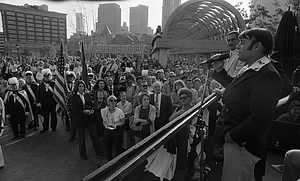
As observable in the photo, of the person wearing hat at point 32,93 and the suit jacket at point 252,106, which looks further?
the person wearing hat at point 32,93

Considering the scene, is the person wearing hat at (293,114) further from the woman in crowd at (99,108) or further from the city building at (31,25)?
the city building at (31,25)

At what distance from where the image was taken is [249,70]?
6.52ft

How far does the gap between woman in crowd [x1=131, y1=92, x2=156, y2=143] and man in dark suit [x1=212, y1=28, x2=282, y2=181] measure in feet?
9.90

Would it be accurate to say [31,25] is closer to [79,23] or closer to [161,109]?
[79,23]

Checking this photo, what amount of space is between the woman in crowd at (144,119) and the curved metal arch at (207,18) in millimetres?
12928

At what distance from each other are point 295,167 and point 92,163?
4.60 meters

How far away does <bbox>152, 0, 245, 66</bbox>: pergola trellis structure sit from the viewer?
57.0ft

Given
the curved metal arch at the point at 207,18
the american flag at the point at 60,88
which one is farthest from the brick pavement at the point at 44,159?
the curved metal arch at the point at 207,18

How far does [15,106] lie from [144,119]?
4.51 meters

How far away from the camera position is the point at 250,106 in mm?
1831

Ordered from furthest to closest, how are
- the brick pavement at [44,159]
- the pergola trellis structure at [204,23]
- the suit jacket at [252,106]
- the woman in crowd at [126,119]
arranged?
1. the pergola trellis structure at [204,23]
2. the woman in crowd at [126,119]
3. the brick pavement at [44,159]
4. the suit jacket at [252,106]

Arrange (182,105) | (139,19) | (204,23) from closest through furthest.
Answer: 1. (182,105)
2. (204,23)
3. (139,19)

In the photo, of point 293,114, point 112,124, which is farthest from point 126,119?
point 293,114

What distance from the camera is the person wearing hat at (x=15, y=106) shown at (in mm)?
6934
